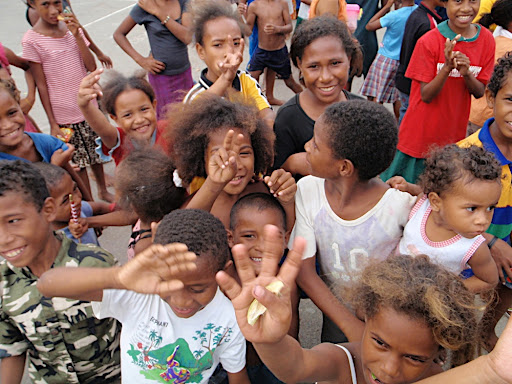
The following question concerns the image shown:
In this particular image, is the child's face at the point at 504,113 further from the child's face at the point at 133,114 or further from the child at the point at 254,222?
the child's face at the point at 133,114

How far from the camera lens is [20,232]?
5.05 feet

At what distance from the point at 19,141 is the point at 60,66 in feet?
4.54

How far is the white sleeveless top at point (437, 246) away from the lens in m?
1.61

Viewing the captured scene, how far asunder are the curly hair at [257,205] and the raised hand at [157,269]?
573mm

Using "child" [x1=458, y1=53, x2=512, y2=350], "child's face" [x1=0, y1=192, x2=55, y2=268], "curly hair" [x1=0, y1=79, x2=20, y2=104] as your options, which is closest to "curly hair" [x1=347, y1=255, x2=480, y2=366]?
"child" [x1=458, y1=53, x2=512, y2=350]

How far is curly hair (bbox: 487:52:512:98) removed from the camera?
2031mm

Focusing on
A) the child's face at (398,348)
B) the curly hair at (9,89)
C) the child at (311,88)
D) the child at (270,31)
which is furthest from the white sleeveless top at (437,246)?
the child at (270,31)

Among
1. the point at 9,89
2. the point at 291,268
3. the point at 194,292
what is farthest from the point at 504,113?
the point at 9,89

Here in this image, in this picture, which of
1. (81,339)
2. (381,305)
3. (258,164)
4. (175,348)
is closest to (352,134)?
(258,164)

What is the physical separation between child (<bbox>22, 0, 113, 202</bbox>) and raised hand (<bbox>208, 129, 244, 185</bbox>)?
2.05 m

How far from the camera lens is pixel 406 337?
123cm

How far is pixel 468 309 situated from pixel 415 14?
2.72m

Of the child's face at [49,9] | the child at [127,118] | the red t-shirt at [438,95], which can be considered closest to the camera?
the child at [127,118]

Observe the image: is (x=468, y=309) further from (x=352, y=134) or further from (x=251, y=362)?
(x=251, y=362)
